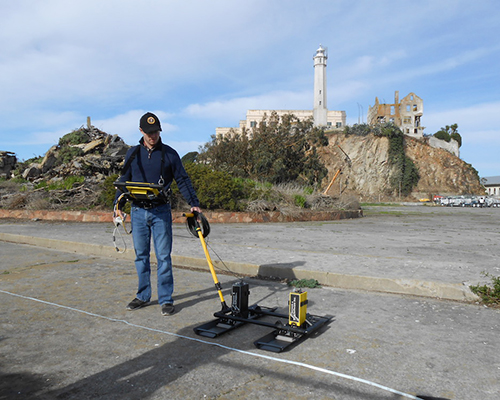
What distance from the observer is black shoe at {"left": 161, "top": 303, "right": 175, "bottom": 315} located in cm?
464

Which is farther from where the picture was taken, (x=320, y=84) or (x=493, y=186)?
(x=493, y=186)

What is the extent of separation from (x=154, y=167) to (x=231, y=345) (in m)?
2.18

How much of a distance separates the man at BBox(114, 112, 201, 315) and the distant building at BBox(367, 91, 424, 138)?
243 ft

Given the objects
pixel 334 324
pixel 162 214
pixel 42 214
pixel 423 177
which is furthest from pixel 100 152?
pixel 423 177

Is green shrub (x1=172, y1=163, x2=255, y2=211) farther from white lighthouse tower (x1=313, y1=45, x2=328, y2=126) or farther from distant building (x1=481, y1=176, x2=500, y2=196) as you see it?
distant building (x1=481, y1=176, x2=500, y2=196)

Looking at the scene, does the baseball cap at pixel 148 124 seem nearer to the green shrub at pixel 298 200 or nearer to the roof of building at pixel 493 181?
the green shrub at pixel 298 200

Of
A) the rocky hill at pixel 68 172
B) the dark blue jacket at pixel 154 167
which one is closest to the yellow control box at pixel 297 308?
the dark blue jacket at pixel 154 167

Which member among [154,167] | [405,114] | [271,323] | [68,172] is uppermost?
[405,114]

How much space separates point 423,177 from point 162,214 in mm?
68414

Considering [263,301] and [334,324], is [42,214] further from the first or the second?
[334,324]

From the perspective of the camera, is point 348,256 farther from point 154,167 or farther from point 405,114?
point 405,114

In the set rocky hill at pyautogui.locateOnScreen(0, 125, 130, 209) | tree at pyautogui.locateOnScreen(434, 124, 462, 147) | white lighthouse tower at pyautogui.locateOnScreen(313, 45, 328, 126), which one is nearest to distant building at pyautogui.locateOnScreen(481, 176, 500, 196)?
tree at pyautogui.locateOnScreen(434, 124, 462, 147)

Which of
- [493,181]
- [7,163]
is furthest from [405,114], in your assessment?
[7,163]

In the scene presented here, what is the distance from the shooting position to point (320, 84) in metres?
79.9
